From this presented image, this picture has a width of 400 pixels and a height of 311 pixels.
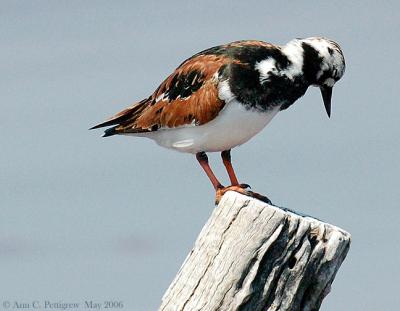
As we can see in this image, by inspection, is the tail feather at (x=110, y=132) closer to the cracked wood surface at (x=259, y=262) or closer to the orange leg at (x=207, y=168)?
the orange leg at (x=207, y=168)

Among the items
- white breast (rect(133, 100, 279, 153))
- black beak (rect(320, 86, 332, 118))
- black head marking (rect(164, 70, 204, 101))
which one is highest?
black beak (rect(320, 86, 332, 118))

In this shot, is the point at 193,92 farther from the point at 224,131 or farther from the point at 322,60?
the point at 322,60

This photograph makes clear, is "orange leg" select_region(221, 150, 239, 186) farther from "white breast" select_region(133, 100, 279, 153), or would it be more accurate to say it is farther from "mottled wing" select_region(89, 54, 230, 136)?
"mottled wing" select_region(89, 54, 230, 136)

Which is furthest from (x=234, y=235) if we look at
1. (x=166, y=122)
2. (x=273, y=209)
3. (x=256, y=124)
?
(x=166, y=122)

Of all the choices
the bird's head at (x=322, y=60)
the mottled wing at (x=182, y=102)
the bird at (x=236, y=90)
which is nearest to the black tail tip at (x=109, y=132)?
the mottled wing at (x=182, y=102)

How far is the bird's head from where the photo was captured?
10734 millimetres

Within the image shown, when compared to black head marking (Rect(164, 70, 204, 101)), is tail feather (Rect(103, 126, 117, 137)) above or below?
below

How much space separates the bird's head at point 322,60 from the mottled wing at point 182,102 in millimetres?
995

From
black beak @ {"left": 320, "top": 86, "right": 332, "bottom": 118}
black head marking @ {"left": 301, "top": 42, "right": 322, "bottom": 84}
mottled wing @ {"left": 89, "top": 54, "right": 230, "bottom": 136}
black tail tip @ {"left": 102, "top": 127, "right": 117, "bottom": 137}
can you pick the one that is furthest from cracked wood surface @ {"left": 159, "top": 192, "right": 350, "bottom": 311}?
black tail tip @ {"left": 102, "top": 127, "right": 117, "bottom": 137}

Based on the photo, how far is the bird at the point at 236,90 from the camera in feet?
34.6

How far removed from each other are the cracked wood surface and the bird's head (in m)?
4.54

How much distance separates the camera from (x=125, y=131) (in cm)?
1185

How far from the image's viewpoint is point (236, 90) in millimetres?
10516

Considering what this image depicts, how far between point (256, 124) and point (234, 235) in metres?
4.34
